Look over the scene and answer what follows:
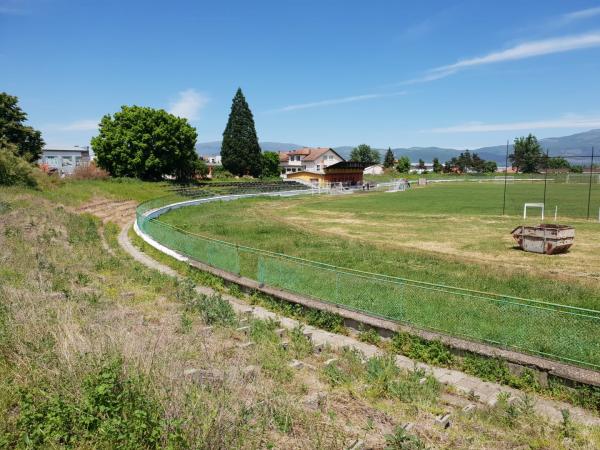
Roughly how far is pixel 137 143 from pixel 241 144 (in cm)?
2789

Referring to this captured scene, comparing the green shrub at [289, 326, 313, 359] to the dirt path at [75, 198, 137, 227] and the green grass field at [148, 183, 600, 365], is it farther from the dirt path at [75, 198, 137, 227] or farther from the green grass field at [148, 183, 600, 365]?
the dirt path at [75, 198, 137, 227]

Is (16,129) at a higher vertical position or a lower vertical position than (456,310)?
higher

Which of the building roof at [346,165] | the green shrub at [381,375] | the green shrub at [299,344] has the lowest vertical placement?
the green shrub at [299,344]

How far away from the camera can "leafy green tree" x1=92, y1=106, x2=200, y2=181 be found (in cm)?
5934

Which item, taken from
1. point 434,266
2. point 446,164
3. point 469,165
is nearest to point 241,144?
point 434,266

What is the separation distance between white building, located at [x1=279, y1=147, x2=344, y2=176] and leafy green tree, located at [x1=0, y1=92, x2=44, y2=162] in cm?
6759

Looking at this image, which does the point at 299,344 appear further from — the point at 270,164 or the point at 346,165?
the point at 270,164

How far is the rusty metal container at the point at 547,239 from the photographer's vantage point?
2105 cm

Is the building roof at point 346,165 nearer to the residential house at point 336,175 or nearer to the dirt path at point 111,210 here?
the residential house at point 336,175

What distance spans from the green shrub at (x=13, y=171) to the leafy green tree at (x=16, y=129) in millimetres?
19240

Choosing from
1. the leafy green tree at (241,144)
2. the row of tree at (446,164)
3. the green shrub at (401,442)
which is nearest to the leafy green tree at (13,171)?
the green shrub at (401,442)

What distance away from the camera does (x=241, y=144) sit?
8450 centimetres

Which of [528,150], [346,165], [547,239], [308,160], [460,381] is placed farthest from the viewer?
[528,150]

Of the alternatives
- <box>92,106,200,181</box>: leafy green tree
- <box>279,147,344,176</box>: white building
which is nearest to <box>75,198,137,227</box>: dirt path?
<box>92,106,200,181</box>: leafy green tree
